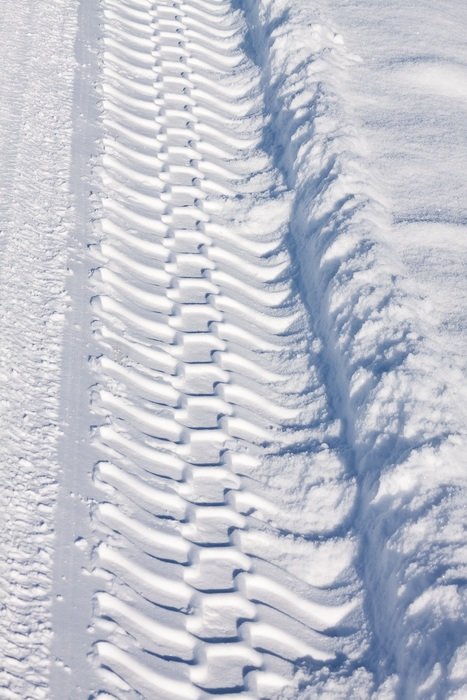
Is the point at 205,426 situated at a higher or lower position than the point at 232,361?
lower

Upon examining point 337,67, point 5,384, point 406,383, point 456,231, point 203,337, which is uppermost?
point 337,67

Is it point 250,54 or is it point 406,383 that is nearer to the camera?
point 406,383

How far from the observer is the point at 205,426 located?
169 inches

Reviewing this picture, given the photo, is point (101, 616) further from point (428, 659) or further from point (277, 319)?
point (277, 319)

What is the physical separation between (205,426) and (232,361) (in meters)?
0.45

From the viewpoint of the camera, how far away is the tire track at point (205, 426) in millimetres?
3469

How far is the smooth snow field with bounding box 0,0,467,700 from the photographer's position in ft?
11.2

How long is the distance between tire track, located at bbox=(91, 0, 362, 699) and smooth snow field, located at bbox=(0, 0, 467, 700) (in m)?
0.01

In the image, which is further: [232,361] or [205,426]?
[232,361]

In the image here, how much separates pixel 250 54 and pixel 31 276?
9.58 feet

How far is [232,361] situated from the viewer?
4.64m

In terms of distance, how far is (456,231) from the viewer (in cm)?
513

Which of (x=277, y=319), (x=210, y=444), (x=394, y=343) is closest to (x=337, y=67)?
(x=277, y=319)

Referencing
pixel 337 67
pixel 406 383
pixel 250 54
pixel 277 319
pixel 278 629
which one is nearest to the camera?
pixel 278 629
